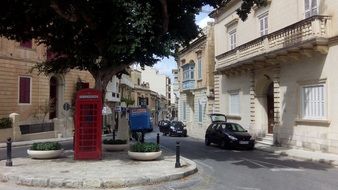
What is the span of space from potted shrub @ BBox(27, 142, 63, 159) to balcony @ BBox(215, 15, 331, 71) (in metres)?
12.4

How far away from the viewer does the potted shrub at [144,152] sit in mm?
15547

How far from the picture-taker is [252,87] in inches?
1197

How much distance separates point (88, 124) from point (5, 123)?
16.5 metres

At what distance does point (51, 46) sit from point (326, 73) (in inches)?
496

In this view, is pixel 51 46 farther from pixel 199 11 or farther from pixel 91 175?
pixel 91 175

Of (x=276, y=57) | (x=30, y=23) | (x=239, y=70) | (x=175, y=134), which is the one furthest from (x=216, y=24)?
(x=30, y=23)

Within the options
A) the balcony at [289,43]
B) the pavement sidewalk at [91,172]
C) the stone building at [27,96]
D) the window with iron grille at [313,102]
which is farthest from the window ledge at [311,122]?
the stone building at [27,96]

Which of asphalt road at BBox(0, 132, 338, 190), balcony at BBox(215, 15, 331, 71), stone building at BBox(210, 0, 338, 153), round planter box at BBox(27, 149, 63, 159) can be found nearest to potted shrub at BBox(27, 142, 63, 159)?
round planter box at BBox(27, 149, 63, 159)

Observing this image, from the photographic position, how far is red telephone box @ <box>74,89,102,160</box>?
15.6 metres

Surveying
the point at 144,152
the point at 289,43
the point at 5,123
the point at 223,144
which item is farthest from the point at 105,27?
the point at 5,123

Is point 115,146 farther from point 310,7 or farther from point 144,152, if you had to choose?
point 310,7

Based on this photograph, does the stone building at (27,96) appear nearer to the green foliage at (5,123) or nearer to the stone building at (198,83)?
the green foliage at (5,123)

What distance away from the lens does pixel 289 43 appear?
23.4 meters

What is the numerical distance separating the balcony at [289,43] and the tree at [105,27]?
5.00m
